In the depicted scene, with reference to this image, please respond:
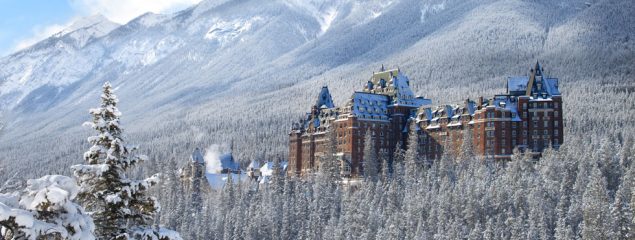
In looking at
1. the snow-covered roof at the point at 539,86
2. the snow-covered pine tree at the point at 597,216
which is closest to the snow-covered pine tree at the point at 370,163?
the snow-covered roof at the point at 539,86

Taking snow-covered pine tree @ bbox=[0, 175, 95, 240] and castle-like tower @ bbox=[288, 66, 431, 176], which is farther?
castle-like tower @ bbox=[288, 66, 431, 176]

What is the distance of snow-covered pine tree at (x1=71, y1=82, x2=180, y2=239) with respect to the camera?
62.5 ft

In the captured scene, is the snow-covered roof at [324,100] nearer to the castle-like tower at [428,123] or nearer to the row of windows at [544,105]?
the castle-like tower at [428,123]

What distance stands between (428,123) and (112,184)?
118098 millimetres

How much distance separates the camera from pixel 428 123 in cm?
13462

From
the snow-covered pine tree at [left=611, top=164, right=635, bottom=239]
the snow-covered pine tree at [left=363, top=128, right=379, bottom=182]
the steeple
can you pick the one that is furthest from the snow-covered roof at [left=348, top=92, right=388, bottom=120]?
the snow-covered pine tree at [left=611, top=164, right=635, bottom=239]

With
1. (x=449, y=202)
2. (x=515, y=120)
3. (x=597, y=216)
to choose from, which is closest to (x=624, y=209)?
(x=597, y=216)

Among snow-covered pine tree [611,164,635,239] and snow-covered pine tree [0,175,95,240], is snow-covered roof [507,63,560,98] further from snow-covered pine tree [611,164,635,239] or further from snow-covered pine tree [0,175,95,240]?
snow-covered pine tree [0,175,95,240]

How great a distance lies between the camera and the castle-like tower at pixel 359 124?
136 meters

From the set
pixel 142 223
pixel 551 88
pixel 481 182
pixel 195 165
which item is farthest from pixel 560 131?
pixel 142 223

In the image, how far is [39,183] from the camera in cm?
1366

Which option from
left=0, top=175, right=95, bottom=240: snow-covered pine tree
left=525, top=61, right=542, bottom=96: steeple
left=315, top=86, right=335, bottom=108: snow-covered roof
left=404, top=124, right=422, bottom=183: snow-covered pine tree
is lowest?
left=404, top=124, right=422, bottom=183: snow-covered pine tree

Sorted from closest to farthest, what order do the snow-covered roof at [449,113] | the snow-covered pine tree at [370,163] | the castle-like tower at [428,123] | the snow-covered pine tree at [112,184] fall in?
the snow-covered pine tree at [112,184], the castle-like tower at [428,123], the snow-covered pine tree at [370,163], the snow-covered roof at [449,113]

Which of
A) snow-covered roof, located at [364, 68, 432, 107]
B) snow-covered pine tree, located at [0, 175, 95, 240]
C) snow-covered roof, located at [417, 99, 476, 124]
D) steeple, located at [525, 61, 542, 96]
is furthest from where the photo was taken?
snow-covered roof, located at [364, 68, 432, 107]
